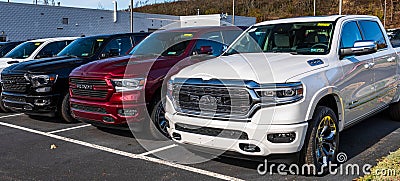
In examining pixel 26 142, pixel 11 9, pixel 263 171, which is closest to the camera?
pixel 263 171

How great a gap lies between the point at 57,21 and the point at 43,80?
26544mm

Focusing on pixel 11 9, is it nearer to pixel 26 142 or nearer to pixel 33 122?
pixel 33 122

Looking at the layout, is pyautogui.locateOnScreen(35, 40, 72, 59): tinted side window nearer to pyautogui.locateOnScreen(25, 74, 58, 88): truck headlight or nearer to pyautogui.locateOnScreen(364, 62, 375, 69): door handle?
pyautogui.locateOnScreen(25, 74, 58, 88): truck headlight

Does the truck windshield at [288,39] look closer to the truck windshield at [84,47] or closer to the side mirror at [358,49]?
the side mirror at [358,49]

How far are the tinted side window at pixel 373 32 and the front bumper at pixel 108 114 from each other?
3.60 metres

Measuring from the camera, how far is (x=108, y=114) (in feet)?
20.4

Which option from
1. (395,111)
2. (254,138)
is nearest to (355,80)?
(254,138)

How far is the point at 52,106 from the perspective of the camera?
773 centimetres

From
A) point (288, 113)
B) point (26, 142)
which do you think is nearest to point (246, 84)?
point (288, 113)

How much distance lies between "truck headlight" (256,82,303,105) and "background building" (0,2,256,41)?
21.3m

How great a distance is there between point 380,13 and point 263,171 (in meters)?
61.2

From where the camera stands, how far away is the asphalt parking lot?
4.94 metres

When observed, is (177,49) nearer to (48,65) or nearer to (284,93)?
(48,65)

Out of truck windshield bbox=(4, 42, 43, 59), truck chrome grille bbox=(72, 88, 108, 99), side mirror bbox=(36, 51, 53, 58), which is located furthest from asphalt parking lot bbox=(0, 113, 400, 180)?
truck windshield bbox=(4, 42, 43, 59)
